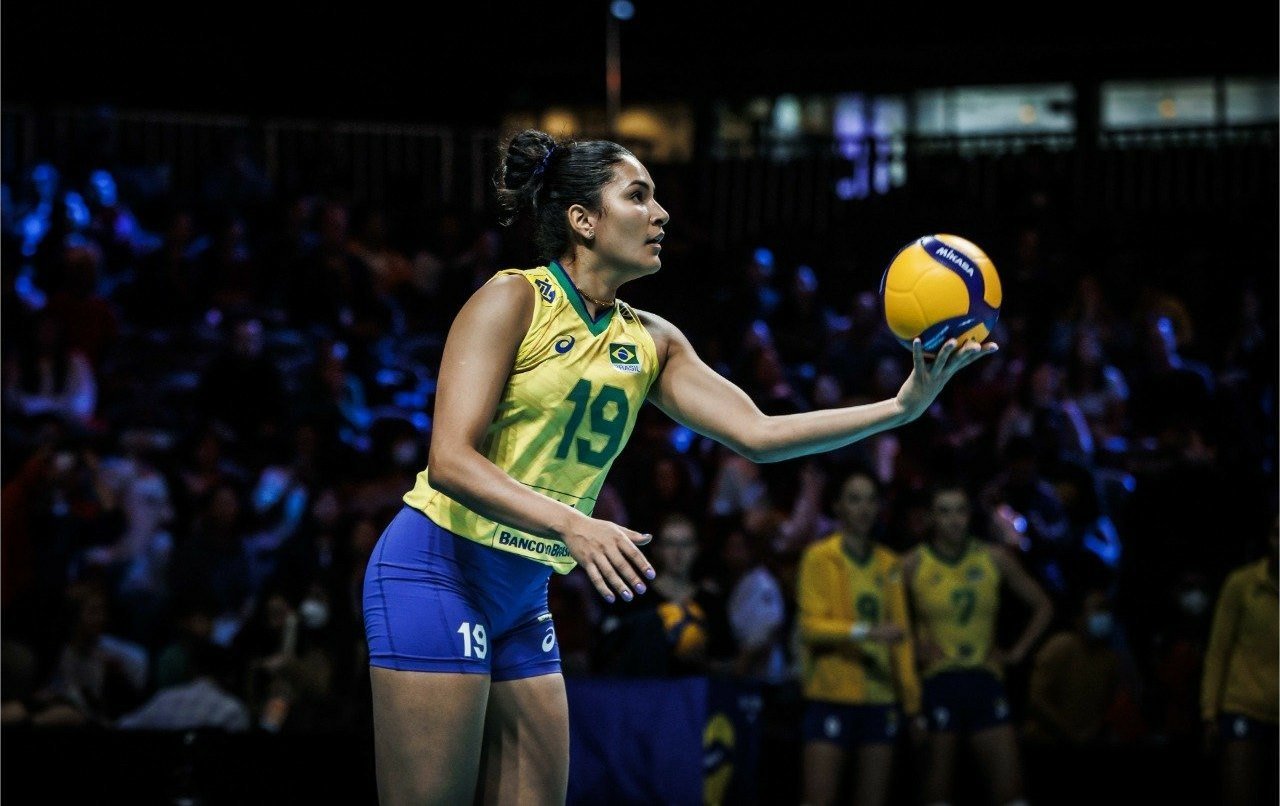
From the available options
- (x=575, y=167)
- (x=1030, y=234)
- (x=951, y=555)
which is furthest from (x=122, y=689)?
(x=1030, y=234)

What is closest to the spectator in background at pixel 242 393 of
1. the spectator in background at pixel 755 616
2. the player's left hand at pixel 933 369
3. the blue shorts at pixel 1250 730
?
the spectator in background at pixel 755 616

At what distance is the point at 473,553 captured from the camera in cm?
390

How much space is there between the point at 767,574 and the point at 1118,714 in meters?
2.05

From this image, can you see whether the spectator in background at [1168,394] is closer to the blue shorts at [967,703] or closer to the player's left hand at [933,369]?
the blue shorts at [967,703]

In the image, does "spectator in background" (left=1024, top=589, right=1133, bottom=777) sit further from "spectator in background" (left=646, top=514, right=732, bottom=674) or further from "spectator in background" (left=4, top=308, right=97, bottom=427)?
"spectator in background" (left=4, top=308, right=97, bottom=427)

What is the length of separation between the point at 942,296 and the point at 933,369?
0.61 feet

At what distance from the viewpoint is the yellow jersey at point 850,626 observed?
8.10m

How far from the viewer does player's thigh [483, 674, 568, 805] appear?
4.00 m

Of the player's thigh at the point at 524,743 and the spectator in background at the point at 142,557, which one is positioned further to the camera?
the spectator in background at the point at 142,557

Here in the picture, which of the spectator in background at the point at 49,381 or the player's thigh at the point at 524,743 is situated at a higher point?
the spectator in background at the point at 49,381

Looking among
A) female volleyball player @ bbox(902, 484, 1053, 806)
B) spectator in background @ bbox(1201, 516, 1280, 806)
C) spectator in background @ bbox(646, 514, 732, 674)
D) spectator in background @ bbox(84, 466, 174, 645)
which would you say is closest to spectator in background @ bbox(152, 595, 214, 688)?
spectator in background @ bbox(84, 466, 174, 645)

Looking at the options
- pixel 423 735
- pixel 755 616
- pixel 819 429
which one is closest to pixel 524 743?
pixel 423 735

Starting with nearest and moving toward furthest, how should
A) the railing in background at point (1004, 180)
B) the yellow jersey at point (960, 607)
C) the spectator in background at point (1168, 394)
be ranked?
the yellow jersey at point (960, 607)
the spectator in background at point (1168, 394)
the railing in background at point (1004, 180)

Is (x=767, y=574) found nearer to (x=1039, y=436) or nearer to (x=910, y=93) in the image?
(x=1039, y=436)
